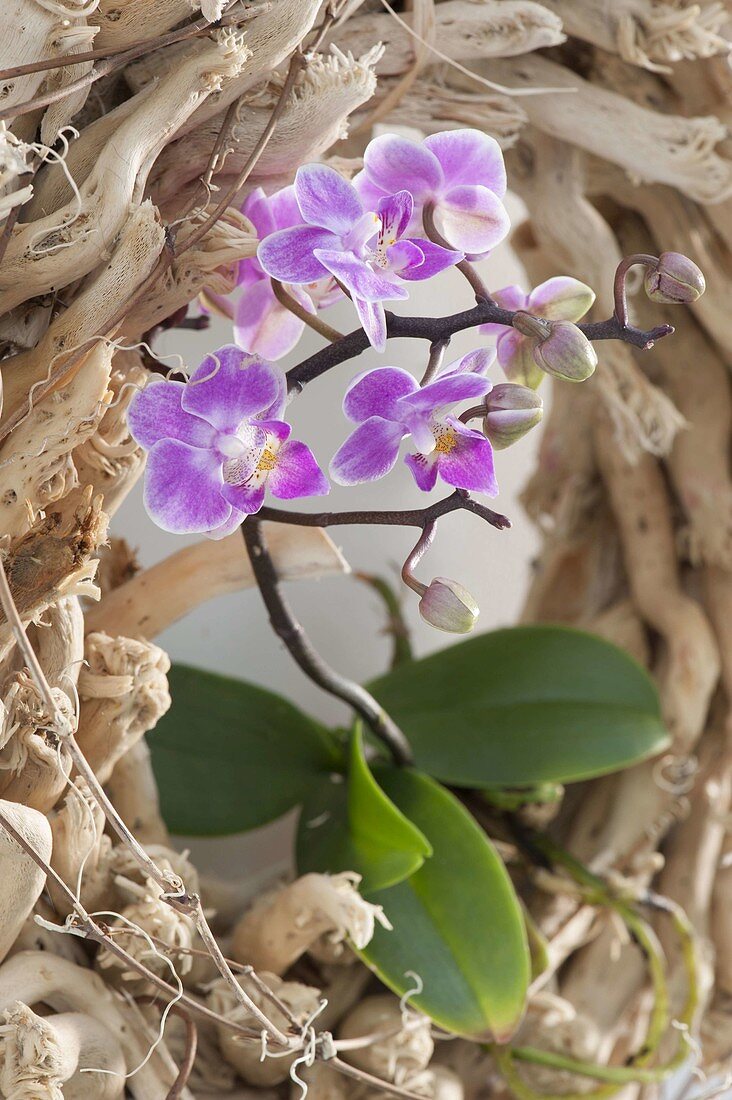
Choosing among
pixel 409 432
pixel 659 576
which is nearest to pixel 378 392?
pixel 409 432

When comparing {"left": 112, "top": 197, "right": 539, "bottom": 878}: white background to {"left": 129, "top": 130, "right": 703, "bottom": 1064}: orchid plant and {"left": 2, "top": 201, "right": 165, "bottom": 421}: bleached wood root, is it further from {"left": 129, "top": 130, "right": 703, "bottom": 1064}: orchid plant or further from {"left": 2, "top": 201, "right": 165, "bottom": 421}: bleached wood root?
{"left": 2, "top": 201, "right": 165, "bottom": 421}: bleached wood root

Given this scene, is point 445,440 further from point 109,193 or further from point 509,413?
point 109,193

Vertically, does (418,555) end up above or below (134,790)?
above

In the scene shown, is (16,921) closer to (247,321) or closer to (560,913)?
(247,321)

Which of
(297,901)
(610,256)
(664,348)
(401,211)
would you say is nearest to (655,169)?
(610,256)

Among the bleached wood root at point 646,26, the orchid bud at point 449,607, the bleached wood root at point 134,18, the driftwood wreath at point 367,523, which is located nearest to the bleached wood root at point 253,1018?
the driftwood wreath at point 367,523

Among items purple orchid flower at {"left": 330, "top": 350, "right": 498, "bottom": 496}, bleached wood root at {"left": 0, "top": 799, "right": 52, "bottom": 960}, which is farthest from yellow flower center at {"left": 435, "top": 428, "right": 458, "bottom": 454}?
bleached wood root at {"left": 0, "top": 799, "right": 52, "bottom": 960}
